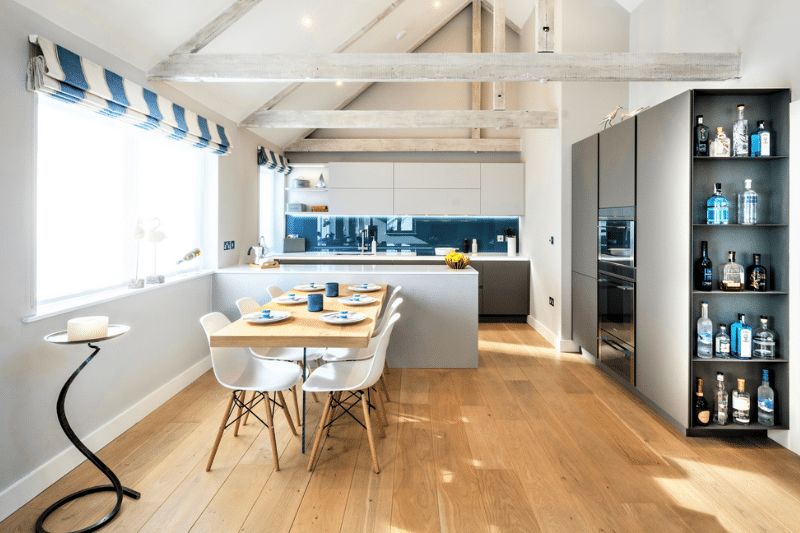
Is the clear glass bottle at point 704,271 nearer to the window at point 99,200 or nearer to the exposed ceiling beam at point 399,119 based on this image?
the exposed ceiling beam at point 399,119

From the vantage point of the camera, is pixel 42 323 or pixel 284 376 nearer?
pixel 42 323

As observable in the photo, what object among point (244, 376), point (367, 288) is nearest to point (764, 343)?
point (367, 288)

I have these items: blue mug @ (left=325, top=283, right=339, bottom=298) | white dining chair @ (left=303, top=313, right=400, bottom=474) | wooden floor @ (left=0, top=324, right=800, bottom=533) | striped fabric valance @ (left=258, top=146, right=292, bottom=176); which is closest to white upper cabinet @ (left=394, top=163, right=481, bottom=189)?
striped fabric valance @ (left=258, top=146, right=292, bottom=176)

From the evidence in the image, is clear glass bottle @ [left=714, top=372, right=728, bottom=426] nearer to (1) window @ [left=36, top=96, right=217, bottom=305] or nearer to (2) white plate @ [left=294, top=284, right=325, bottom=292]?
(2) white plate @ [left=294, top=284, right=325, bottom=292]

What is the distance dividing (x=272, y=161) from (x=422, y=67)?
305 cm

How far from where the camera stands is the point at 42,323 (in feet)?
7.36

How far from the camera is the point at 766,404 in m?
2.62

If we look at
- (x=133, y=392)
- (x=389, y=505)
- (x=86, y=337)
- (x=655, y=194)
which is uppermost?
(x=655, y=194)

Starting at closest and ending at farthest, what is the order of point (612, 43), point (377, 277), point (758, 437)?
point (758, 437) < point (377, 277) < point (612, 43)

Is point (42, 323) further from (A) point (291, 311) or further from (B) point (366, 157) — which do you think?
(B) point (366, 157)

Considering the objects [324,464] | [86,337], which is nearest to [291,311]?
[324,464]

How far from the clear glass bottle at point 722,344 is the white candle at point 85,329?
329cm

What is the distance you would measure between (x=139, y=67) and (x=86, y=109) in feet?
2.30

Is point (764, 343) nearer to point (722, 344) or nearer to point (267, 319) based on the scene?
point (722, 344)
